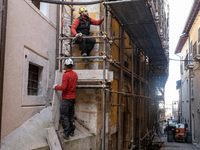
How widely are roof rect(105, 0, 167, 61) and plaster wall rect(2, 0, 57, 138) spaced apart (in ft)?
6.16

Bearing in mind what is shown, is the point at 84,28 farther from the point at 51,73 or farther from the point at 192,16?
the point at 192,16

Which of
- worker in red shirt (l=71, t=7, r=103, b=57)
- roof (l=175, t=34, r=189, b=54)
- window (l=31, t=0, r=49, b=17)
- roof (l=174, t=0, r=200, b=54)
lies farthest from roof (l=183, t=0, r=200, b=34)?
worker in red shirt (l=71, t=7, r=103, b=57)

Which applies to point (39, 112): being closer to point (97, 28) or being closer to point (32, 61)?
point (32, 61)

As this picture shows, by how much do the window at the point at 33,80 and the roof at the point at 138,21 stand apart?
98.6 inches

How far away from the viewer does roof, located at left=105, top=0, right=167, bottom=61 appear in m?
6.57

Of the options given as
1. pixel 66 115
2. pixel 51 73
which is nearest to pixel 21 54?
pixel 66 115

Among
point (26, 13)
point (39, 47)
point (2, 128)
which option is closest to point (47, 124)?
point (2, 128)

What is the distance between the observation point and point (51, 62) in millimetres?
7613

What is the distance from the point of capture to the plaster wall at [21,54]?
5.15 m

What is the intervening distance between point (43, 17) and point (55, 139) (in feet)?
11.0

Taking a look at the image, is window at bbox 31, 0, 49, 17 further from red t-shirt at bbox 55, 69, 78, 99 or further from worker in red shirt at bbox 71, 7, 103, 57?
red t-shirt at bbox 55, 69, 78, 99

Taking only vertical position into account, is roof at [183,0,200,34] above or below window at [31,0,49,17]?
above

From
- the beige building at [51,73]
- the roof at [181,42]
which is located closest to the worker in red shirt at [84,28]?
the beige building at [51,73]

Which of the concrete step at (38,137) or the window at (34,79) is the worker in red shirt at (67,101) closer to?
the concrete step at (38,137)
